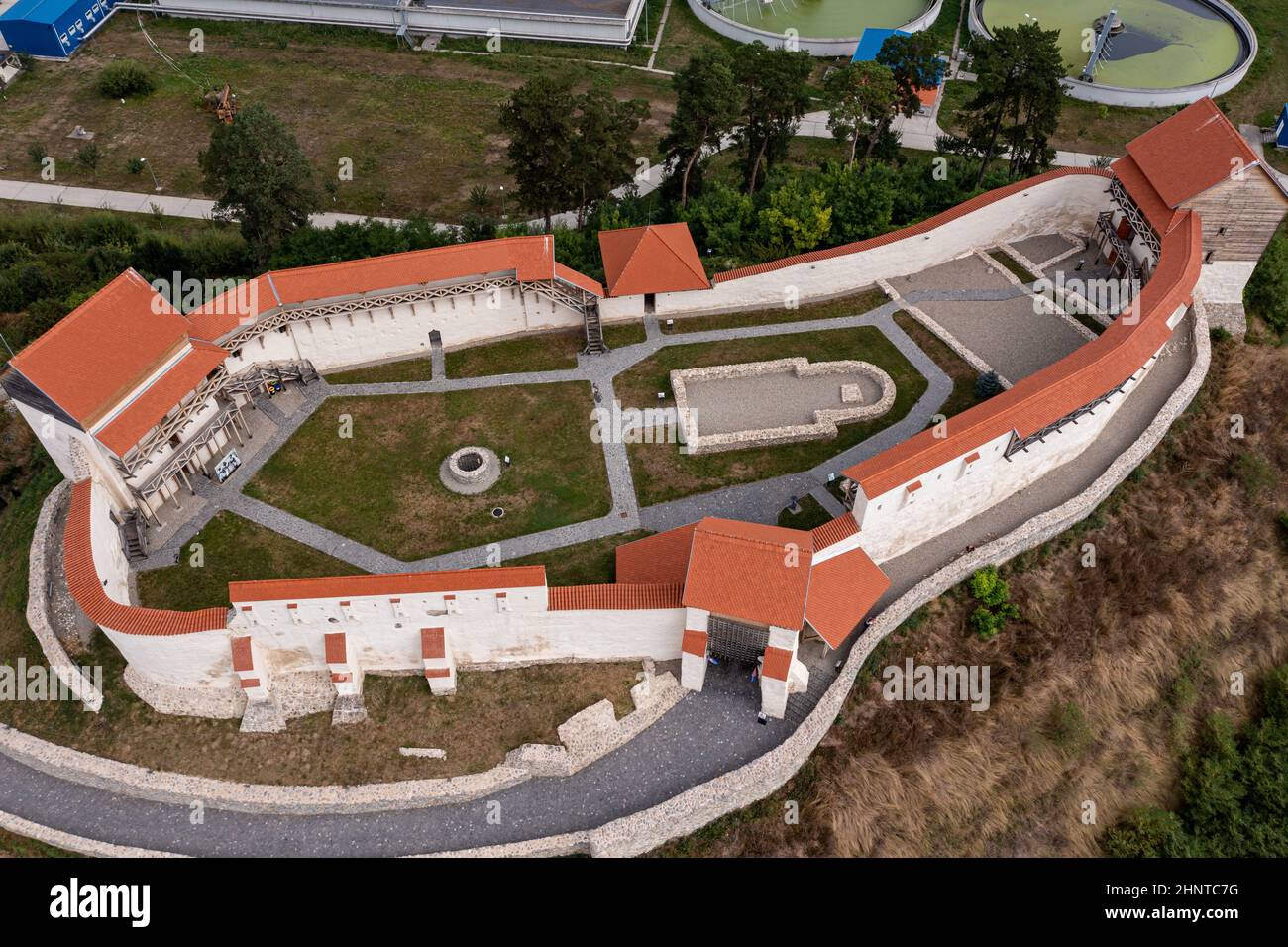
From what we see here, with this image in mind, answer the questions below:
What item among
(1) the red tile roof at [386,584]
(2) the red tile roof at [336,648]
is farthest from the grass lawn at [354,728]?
(1) the red tile roof at [386,584]

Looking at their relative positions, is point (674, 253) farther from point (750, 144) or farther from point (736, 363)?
point (750, 144)

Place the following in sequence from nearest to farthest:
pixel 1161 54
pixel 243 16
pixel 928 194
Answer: pixel 928 194, pixel 1161 54, pixel 243 16

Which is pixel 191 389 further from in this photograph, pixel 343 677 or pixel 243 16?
pixel 243 16

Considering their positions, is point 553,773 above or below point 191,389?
below

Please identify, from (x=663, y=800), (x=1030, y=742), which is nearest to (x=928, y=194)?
(x=1030, y=742)

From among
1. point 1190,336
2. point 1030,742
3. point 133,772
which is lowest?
point 133,772

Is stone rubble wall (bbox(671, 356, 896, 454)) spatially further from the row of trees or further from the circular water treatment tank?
the circular water treatment tank

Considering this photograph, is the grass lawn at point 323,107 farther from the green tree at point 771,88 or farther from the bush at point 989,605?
the bush at point 989,605
